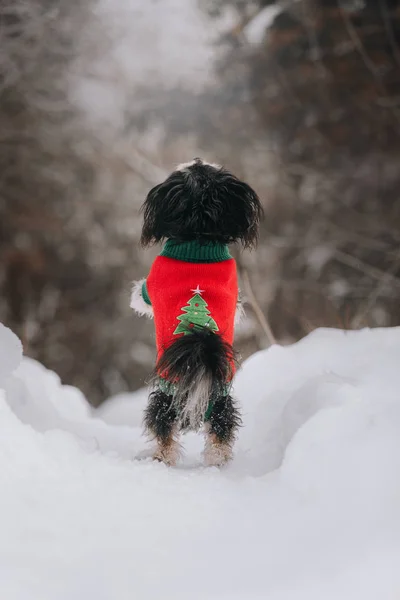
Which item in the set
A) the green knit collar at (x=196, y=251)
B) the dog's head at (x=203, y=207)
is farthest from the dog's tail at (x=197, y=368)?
the dog's head at (x=203, y=207)

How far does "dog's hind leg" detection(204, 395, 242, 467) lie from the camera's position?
184cm

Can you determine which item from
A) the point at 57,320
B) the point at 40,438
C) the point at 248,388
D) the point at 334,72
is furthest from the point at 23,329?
the point at 334,72

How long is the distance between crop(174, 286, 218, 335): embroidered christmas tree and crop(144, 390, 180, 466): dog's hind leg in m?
0.26

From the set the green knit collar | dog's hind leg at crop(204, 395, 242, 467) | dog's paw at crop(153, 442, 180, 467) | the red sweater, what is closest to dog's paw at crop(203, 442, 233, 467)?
dog's hind leg at crop(204, 395, 242, 467)

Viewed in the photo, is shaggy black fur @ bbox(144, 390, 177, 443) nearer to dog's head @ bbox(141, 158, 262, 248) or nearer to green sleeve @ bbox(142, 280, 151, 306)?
green sleeve @ bbox(142, 280, 151, 306)

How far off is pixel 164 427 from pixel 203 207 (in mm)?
780

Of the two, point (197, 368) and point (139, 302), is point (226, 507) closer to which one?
point (197, 368)

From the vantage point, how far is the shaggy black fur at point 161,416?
6.11ft

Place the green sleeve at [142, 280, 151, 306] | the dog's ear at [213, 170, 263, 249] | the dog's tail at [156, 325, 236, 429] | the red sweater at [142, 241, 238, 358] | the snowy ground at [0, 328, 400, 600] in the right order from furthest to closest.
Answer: the green sleeve at [142, 280, 151, 306] < the dog's ear at [213, 170, 263, 249] < the red sweater at [142, 241, 238, 358] < the dog's tail at [156, 325, 236, 429] < the snowy ground at [0, 328, 400, 600]

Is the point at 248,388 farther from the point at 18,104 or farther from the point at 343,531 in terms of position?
the point at 18,104

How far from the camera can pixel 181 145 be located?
4871 millimetres

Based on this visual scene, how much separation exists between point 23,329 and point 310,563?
3768mm

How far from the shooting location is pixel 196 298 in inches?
70.4

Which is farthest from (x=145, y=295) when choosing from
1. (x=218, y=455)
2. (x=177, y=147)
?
(x=177, y=147)
